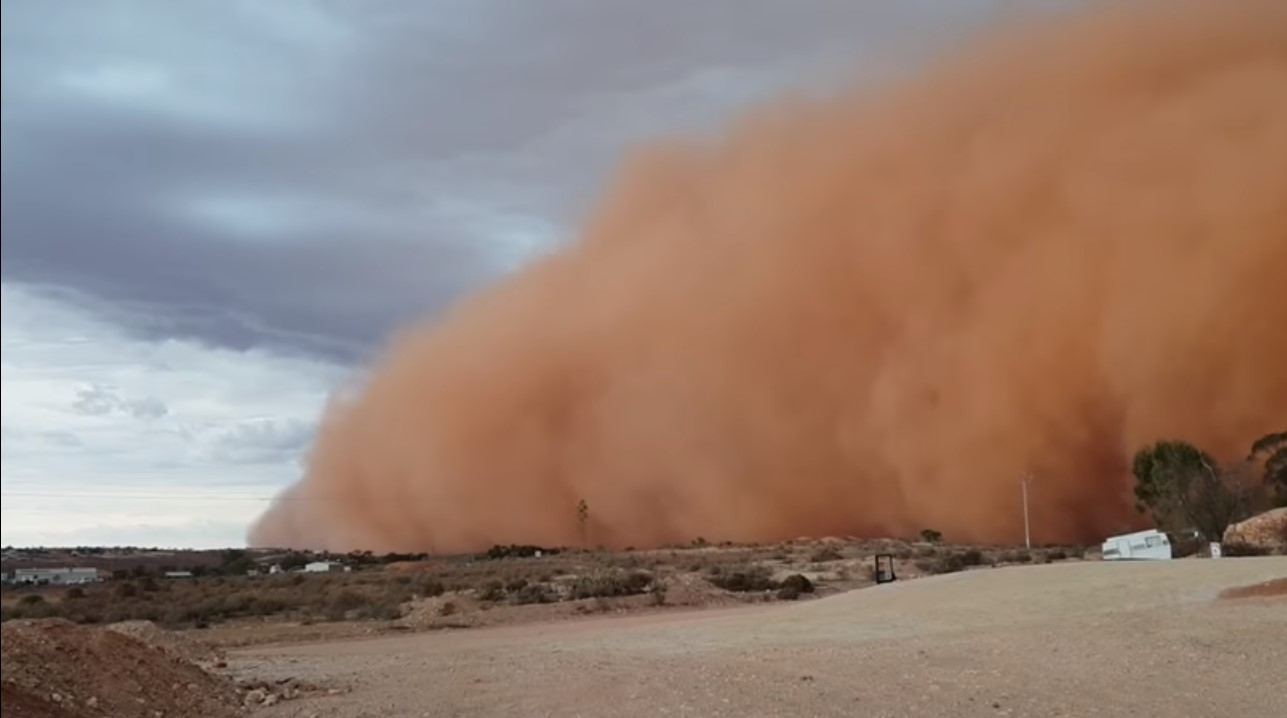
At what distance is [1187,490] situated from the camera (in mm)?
39156

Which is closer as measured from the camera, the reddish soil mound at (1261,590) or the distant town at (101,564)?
the distant town at (101,564)

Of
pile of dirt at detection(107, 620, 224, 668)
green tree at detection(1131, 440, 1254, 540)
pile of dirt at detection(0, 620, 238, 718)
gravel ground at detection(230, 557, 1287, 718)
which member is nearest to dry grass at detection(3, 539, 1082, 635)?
pile of dirt at detection(107, 620, 224, 668)

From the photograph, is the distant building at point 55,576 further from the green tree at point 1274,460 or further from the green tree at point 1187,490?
the green tree at point 1274,460

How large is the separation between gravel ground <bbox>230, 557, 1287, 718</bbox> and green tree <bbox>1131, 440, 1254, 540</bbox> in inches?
594

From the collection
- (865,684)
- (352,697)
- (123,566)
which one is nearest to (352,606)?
(352,697)

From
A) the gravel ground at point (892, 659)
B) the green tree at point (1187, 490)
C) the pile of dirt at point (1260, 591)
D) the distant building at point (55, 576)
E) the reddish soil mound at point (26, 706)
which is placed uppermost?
the green tree at point (1187, 490)

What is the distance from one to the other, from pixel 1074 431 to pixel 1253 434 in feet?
28.6

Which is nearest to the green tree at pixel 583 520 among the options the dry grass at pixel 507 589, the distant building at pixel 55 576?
the dry grass at pixel 507 589

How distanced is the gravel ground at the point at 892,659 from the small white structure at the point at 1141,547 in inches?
277

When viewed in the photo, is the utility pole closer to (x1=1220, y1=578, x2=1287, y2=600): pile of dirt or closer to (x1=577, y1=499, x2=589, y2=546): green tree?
(x1=1220, y1=578, x2=1287, y2=600): pile of dirt

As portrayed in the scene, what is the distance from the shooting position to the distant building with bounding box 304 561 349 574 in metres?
48.9

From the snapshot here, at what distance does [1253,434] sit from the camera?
4597 cm

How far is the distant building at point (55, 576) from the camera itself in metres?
5.36

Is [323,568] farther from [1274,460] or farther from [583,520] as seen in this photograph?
[1274,460]
